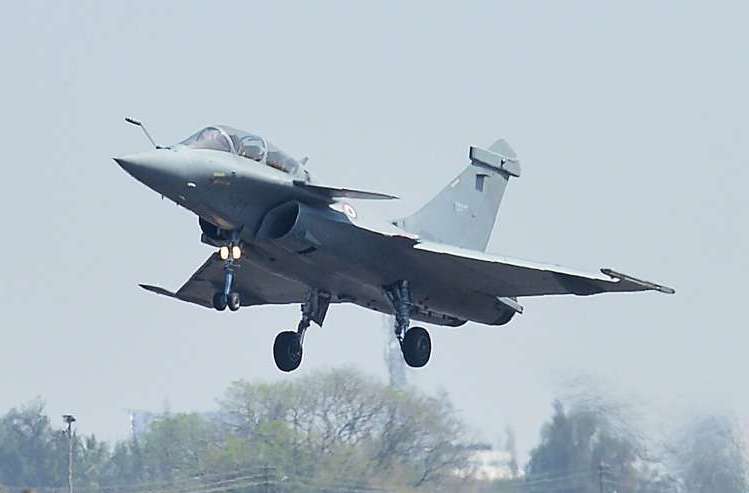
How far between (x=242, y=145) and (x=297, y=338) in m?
3.43

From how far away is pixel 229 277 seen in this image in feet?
76.4

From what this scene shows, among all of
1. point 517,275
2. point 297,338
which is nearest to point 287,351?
point 297,338

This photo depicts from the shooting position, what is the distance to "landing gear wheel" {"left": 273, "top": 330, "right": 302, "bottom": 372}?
26.0m

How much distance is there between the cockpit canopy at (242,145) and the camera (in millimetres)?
23438

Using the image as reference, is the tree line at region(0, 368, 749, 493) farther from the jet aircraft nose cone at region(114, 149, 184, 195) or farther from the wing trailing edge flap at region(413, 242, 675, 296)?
the jet aircraft nose cone at region(114, 149, 184, 195)

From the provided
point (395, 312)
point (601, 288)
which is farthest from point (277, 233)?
point (601, 288)

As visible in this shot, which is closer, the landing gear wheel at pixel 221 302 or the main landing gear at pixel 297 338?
the landing gear wheel at pixel 221 302

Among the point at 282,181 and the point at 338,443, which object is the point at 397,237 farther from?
the point at 338,443

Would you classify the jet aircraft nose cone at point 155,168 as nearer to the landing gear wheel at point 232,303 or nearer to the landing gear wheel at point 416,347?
the landing gear wheel at point 232,303

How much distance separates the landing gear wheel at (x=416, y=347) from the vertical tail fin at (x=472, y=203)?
1413mm

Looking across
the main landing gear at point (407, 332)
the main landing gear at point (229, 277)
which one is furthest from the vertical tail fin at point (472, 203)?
the main landing gear at point (229, 277)

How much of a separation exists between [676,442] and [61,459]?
968cm

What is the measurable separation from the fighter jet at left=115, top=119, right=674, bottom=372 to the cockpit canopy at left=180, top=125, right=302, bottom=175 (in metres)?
0.01

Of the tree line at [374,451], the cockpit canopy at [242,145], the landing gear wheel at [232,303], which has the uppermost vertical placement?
the cockpit canopy at [242,145]
